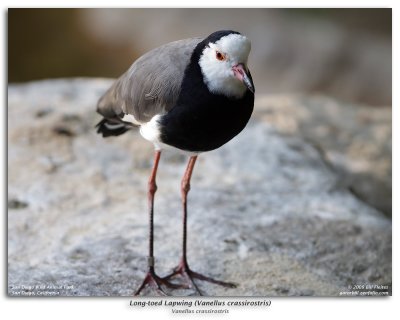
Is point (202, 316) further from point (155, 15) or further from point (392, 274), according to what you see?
point (155, 15)

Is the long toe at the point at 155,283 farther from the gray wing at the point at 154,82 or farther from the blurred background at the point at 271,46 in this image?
the blurred background at the point at 271,46

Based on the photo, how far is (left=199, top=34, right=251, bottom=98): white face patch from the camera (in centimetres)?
237

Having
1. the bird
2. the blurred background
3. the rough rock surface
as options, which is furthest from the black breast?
the blurred background

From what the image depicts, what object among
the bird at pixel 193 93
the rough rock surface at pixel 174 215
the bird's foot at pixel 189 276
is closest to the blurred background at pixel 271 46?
the rough rock surface at pixel 174 215

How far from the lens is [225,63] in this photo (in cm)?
240

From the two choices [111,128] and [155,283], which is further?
[111,128]

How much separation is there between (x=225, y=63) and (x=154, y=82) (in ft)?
1.22

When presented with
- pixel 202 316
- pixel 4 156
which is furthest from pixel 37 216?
pixel 202 316

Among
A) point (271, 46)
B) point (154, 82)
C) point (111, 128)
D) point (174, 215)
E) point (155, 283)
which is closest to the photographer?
point (154, 82)

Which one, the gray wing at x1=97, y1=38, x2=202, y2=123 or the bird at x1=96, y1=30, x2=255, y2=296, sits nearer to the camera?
the bird at x1=96, y1=30, x2=255, y2=296

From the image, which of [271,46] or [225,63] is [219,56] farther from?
[271,46]

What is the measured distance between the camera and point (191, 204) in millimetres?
3516

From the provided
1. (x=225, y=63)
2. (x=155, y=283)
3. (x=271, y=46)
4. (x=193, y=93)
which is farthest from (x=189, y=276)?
(x=271, y=46)

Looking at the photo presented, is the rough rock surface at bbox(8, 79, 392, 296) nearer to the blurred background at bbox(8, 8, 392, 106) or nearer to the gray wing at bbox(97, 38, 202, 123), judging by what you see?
the gray wing at bbox(97, 38, 202, 123)
